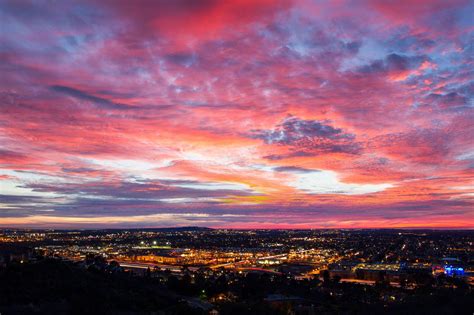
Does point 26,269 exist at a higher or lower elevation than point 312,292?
higher

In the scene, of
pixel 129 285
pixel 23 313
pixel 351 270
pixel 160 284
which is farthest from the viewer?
pixel 351 270

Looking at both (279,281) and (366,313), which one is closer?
(366,313)

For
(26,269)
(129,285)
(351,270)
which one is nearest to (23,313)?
(26,269)

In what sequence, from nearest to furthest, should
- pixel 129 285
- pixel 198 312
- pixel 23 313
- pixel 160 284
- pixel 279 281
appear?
pixel 23 313 < pixel 198 312 < pixel 129 285 < pixel 160 284 < pixel 279 281

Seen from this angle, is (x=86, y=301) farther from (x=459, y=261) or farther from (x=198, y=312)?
(x=459, y=261)

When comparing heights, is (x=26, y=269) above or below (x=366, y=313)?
above

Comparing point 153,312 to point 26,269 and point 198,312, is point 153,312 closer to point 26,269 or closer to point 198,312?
point 198,312

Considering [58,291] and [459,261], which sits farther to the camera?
[459,261]

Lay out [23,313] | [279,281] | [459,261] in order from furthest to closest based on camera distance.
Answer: [459,261] → [279,281] → [23,313]

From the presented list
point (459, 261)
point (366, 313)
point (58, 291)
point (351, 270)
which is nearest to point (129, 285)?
point (58, 291)
